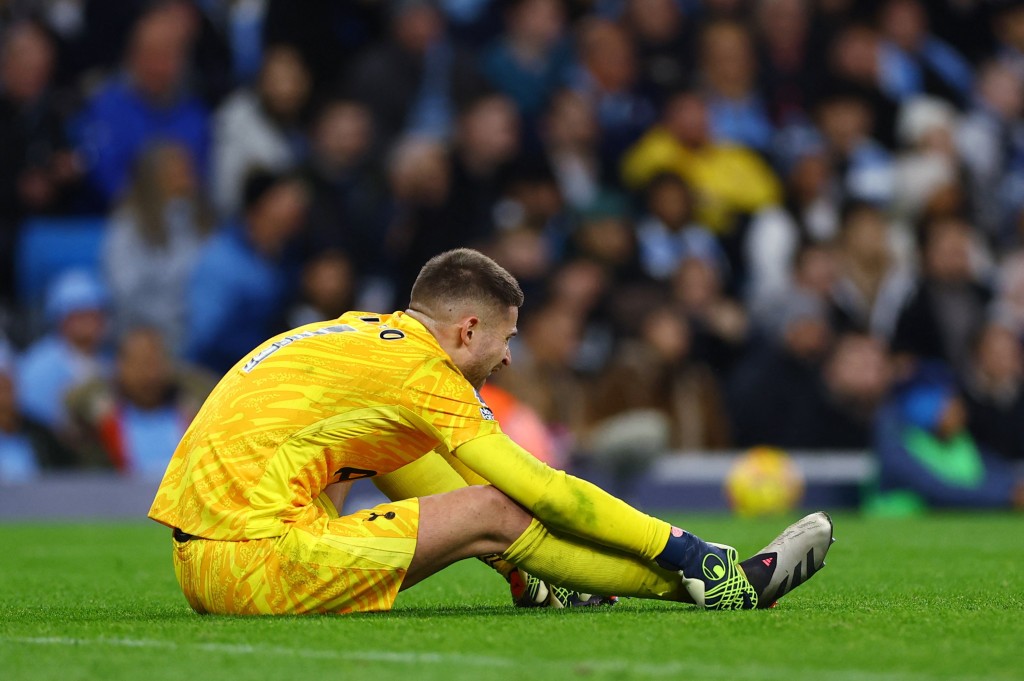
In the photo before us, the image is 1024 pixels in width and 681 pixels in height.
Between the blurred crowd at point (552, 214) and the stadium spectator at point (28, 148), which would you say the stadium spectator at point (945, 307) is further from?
the stadium spectator at point (28, 148)

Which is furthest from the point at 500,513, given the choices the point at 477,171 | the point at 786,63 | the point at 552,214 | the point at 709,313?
the point at 786,63

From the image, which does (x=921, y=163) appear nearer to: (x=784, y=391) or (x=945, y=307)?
(x=945, y=307)

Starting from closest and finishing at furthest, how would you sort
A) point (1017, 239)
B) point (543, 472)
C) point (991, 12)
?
1. point (543, 472)
2. point (1017, 239)
3. point (991, 12)

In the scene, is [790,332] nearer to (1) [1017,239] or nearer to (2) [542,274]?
(2) [542,274]

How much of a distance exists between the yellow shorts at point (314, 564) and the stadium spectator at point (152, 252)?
8.09 m

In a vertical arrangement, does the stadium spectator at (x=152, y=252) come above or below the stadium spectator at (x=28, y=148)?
below

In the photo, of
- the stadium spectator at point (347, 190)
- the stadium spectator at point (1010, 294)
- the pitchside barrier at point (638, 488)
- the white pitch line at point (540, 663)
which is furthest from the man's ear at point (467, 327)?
the stadium spectator at point (1010, 294)

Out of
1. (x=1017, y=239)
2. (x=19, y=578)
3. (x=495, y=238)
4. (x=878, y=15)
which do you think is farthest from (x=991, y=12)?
(x=19, y=578)

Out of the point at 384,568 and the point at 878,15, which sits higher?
the point at 878,15

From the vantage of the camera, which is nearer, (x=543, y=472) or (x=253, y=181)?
(x=543, y=472)

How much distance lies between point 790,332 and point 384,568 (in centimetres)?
963

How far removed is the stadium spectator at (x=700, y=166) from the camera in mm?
14758

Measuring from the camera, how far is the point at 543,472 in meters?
4.61

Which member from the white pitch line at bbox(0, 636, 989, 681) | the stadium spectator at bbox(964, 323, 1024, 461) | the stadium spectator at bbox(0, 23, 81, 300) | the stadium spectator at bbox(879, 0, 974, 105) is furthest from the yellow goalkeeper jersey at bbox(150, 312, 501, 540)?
the stadium spectator at bbox(879, 0, 974, 105)
